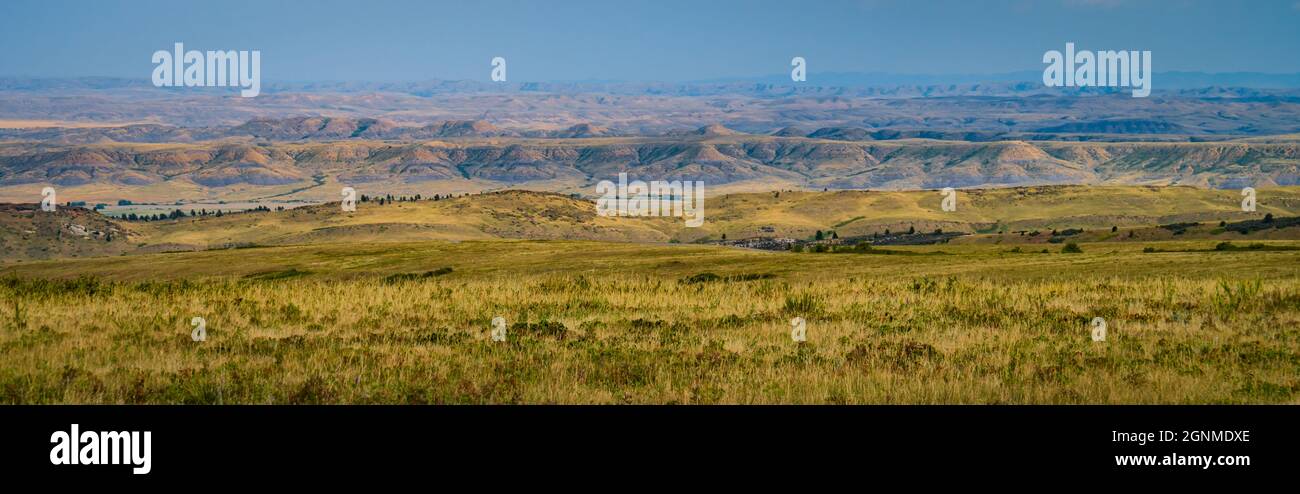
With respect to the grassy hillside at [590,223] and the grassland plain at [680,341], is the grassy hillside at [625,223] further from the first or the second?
the grassland plain at [680,341]

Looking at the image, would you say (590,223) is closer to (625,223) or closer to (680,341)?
(625,223)

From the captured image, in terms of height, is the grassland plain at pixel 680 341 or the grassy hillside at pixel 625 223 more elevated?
the grassland plain at pixel 680 341

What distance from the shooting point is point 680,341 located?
18047mm

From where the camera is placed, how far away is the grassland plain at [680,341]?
44.1 feet

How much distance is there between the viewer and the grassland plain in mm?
13430

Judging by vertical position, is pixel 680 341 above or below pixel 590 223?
above
